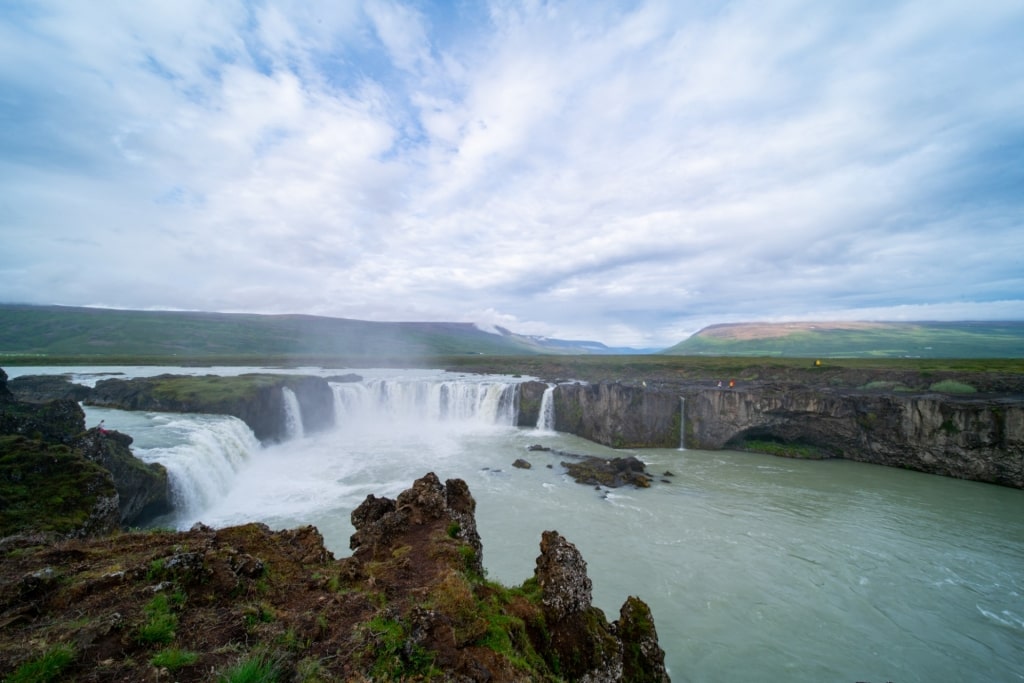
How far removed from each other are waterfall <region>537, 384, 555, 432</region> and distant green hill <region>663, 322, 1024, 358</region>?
12801cm

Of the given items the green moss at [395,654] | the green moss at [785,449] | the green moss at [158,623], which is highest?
the green moss at [158,623]

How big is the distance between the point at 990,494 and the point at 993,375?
69.7 feet

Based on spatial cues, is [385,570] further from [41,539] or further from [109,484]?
[109,484]

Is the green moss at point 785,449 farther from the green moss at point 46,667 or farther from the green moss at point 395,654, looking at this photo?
the green moss at point 46,667

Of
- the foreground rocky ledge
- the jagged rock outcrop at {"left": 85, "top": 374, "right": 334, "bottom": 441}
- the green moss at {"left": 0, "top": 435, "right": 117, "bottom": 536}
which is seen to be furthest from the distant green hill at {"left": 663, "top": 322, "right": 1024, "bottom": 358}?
the green moss at {"left": 0, "top": 435, "right": 117, "bottom": 536}

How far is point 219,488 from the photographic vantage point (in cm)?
2298

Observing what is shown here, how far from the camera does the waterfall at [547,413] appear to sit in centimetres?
4228

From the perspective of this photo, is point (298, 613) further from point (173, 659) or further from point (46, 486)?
point (46, 486)

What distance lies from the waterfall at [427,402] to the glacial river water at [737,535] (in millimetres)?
10066

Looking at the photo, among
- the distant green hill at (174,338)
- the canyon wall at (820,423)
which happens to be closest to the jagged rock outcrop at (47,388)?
the canyon wall at (820,423)

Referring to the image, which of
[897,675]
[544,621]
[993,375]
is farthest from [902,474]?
[544,621]

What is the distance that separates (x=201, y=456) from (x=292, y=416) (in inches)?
627

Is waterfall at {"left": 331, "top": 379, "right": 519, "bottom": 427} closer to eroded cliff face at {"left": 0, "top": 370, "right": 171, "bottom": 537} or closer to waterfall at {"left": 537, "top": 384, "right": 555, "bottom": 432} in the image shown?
waterfall at {"left": 537, "top": 384, "right": 555, "bottom": 432}

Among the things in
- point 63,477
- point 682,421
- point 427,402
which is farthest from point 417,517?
point 427,402
